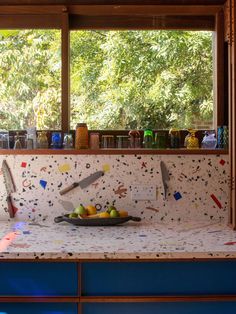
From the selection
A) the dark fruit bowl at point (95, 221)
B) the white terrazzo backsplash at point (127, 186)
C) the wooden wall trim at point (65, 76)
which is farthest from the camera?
the wooden wall trim at point (65, 76)

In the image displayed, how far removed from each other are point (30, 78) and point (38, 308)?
141cm

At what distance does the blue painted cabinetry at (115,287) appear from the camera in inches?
74.7

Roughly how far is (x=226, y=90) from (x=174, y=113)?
333mm

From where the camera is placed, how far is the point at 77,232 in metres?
2.29

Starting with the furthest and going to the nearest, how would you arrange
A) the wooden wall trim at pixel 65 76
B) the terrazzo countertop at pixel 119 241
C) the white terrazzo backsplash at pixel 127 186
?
1. the wooden wall trim at pixel 65 76
2. the white terrazzo backsplash at pixel 127 186
3. the terrazzo countertop at pixel 119 241

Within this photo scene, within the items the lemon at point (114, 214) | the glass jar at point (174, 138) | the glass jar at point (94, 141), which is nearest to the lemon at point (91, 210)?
the lemon at point (114, 214)

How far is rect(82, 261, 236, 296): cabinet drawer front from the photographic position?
6.28 feet

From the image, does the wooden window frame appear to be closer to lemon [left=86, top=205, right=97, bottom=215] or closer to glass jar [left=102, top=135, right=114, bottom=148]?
glass jar [left=102, top=135, right=114, bottom=148]

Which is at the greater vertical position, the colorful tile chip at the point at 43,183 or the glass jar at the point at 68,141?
the glass jar at the point at 68,141

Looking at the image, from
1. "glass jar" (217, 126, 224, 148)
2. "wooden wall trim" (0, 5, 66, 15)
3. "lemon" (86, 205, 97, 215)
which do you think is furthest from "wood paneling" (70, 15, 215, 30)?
"lemon" (86, 205, 97, 215)

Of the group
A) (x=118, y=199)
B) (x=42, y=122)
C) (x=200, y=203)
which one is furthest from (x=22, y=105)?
(x=200, y=203)

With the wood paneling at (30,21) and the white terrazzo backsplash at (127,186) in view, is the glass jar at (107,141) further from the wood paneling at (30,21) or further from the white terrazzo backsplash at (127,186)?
the wood paneling at (30,21)

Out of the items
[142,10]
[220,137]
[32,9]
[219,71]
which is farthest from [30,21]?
[220,137]

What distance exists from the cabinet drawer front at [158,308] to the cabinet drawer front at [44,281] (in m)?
0.11
